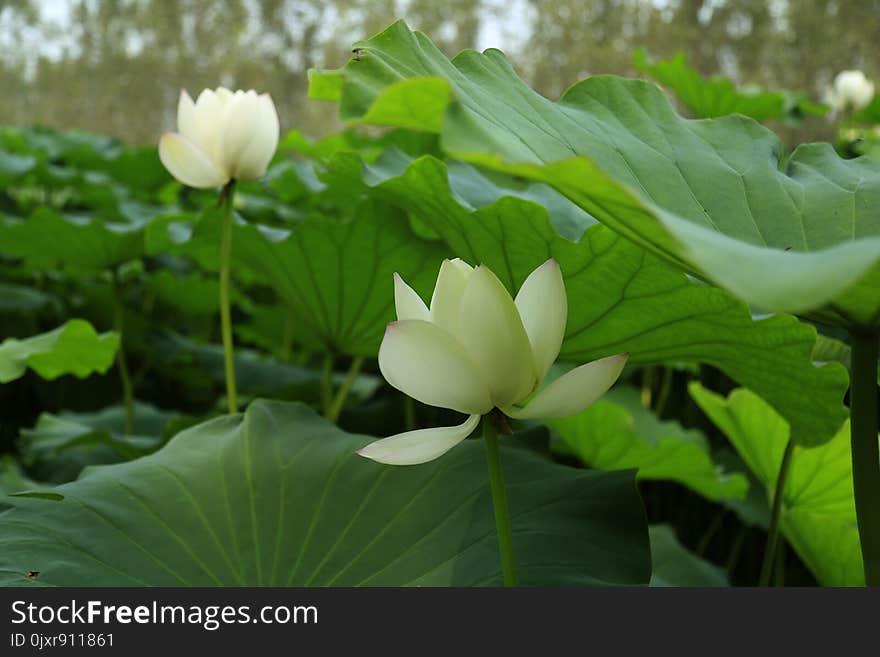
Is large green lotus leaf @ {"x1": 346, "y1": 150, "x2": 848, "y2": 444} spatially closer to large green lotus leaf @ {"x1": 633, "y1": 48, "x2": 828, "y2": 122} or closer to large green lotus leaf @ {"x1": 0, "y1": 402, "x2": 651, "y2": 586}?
large green lotus leaf @ {"x1": 0, "y1": 402, "x2": 651, "y2": 586}

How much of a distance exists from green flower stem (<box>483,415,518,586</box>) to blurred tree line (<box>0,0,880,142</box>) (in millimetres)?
6815

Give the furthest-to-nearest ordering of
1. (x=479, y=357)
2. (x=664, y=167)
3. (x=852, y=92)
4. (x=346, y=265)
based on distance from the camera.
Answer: (x=852, y=92) → (x=346, y=265) → (x=664, y=167) → (x=479, y=357)

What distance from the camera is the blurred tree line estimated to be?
7289mm

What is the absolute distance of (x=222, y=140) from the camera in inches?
39.3

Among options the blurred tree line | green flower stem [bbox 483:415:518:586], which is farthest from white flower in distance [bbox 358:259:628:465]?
the blurred tree line

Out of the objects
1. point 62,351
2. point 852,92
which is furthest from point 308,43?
point 62,351

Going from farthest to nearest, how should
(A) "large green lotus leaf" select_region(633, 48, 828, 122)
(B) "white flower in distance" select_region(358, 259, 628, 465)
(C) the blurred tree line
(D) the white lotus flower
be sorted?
(C) the blurred tree line < (D) the white lotus flower < (A) "large green lotus leaf" select_region(633, 48, 828, 122) < (B) "white flower in distance" select_region(358, 259, 628, 465)

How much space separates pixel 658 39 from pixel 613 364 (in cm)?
753

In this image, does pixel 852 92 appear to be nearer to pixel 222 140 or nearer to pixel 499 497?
pixel 222 140

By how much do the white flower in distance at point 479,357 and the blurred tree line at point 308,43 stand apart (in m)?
6.78

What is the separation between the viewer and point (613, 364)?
530mm

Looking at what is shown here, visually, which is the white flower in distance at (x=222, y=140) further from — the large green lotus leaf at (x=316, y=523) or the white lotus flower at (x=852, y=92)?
the white lotus flower at (x=852, y=92)

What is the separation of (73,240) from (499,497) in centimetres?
134

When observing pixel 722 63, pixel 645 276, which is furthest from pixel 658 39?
pixel 645 276
